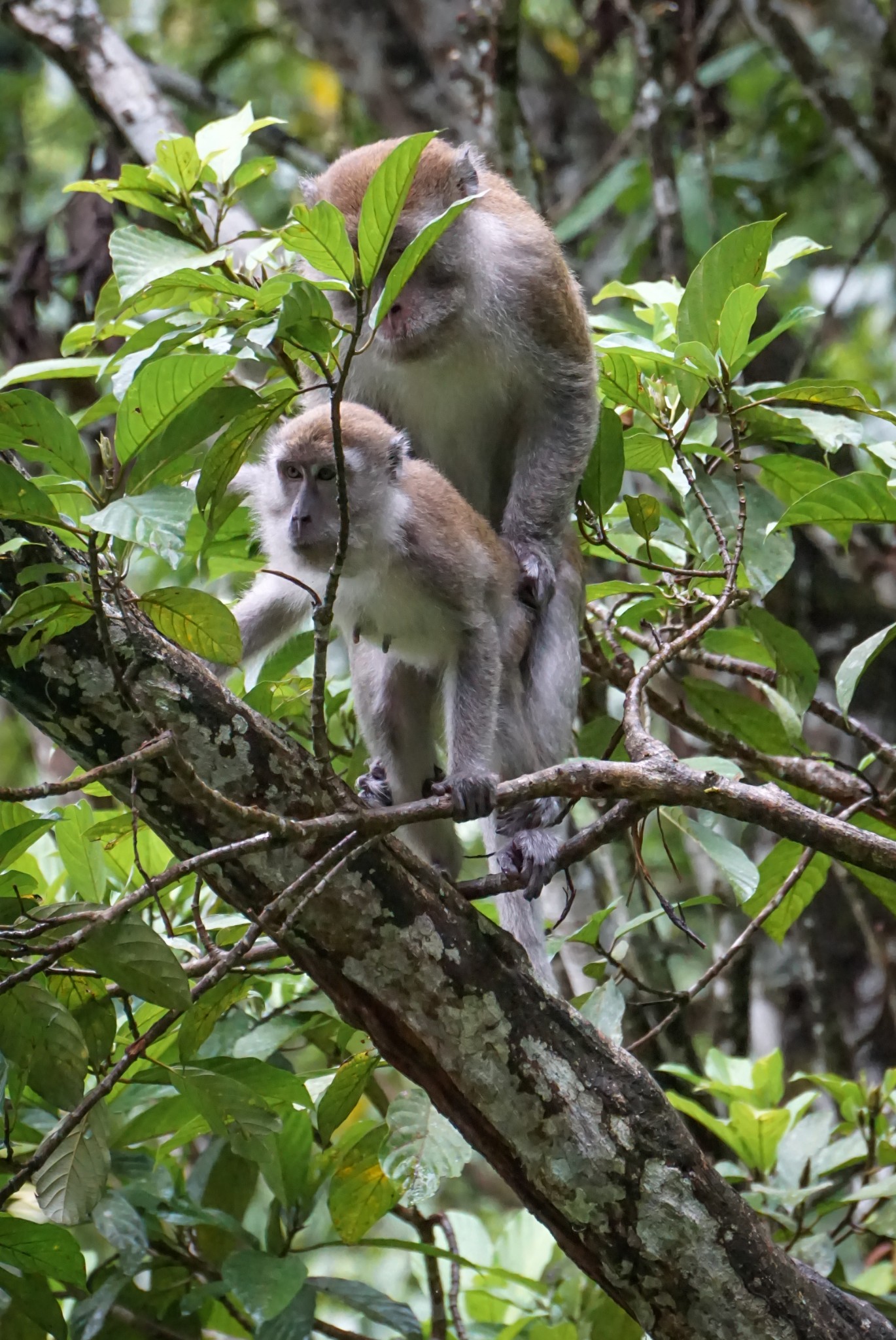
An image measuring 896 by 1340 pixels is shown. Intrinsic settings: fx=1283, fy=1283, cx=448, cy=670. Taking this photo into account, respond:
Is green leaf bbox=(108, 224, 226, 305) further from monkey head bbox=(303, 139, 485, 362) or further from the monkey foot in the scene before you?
the monkey foot

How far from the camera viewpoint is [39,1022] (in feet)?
6.97

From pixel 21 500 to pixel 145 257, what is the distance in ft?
2.68

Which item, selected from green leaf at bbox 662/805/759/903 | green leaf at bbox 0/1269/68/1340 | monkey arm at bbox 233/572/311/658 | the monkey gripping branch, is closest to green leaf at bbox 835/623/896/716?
the monkey gripping branch

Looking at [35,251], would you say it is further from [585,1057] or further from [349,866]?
[585,1057]

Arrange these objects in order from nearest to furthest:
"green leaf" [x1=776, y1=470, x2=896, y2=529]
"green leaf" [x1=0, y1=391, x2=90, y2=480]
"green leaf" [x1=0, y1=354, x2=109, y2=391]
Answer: "green leaf" [x1=0, y1=391, x2=90, y2=480], "green leaf" [x1=776, y1=470, x2=896, y2=529], "green leaf" [x1=0, y1=354, x2=109, y2=391]

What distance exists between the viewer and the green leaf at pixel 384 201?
1.75 metres

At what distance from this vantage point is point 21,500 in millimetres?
1874

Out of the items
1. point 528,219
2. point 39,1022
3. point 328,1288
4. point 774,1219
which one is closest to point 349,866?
point 39,1022

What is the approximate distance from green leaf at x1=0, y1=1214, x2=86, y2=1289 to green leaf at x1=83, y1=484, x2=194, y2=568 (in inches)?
49.4

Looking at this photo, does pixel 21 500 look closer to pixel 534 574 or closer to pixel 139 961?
pixel 139 961

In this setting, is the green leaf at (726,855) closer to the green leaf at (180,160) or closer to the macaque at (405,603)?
the macaque at (405,603)

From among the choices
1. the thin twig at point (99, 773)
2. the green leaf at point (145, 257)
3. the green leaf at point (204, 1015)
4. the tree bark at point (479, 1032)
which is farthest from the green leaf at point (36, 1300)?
the green leaf at point (145, 257)

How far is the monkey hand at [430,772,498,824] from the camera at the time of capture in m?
2.47

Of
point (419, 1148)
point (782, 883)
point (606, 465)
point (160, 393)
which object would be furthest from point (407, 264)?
point (782, 883)
